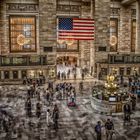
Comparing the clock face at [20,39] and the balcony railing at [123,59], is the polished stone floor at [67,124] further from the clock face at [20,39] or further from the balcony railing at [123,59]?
the clock face at [20,39]

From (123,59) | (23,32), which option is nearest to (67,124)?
(123,59)

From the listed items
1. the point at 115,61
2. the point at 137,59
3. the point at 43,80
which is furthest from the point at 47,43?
the point at 137,59

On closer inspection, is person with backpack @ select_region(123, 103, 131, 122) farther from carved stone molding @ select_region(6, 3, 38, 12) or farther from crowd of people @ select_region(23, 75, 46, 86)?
carved stone molding @ select_region(6, 3, 38, 12)

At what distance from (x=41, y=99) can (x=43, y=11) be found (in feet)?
55.5

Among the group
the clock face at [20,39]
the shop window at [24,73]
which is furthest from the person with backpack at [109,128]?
the clock face at [20,39]

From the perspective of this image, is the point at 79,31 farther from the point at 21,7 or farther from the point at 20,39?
the point at 21,7

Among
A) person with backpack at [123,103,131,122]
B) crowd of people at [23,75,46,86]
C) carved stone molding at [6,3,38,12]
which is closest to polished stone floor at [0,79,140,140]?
person with backpack at [123,103,131,122]

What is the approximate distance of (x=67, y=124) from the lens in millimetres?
23188

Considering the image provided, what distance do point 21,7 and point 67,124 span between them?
27813 mm

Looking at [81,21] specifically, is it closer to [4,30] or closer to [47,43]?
[47,43]

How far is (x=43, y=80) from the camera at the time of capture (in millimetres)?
40000

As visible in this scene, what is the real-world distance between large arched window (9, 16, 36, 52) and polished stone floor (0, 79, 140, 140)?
17.9 m

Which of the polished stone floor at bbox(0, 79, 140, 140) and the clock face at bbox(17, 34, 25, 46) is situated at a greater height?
the clock face at bbox(17, 34, 25, 46)

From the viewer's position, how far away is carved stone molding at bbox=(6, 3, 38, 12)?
152 feet
